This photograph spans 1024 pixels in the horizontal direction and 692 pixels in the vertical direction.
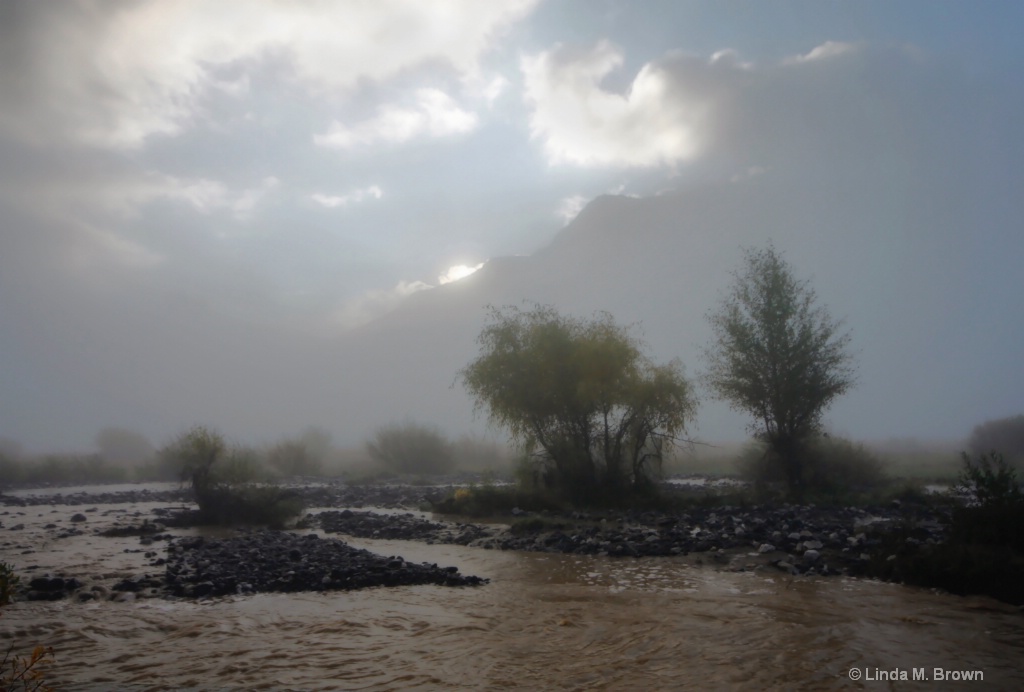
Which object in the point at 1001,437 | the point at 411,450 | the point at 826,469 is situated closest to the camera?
the point at 826,469

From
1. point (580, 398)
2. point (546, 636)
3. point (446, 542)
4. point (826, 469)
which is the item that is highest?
point (580, 398)

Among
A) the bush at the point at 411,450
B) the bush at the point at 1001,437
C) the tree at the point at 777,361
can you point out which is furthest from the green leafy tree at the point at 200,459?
the bush at the point at 1001,437

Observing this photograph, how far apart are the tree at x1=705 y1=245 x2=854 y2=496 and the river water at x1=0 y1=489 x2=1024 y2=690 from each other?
17.6 metres

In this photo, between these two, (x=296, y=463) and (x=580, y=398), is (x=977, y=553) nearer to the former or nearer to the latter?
(x=580, y=398)

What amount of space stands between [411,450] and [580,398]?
35.4 metres

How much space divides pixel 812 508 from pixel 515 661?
17.6m

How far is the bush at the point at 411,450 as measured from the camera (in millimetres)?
58688

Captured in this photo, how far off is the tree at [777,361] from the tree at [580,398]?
16.1ft

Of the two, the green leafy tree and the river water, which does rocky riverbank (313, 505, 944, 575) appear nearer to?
the river water

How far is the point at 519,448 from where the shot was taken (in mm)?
28641

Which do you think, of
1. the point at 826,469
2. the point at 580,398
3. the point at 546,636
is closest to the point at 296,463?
the point at 580,398

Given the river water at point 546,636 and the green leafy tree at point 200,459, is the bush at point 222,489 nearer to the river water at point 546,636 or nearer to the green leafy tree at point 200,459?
the green leafy tree at point 200,459

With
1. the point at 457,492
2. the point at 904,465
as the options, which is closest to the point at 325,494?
the point at 457,492

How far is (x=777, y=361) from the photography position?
30094 millimetres
